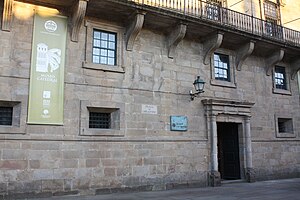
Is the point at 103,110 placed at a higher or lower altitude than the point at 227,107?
lower

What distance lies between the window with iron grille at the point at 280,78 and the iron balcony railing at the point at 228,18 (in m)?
1.43

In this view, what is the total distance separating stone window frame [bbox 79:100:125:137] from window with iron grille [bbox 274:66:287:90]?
8.71 meters

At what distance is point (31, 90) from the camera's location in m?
9.46

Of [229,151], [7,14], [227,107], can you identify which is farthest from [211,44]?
[7,14]

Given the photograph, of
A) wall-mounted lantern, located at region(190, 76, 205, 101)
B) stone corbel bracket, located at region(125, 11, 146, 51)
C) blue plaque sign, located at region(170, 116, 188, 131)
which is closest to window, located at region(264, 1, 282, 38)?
wall-mounted lantern, located at region(190, 76, 205, 101)

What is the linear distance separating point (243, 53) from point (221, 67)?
1.19 meters

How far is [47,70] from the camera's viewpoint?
982 cm

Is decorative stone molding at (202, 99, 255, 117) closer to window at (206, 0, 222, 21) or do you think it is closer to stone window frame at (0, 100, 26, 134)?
window at (206, 0, 222, 21)

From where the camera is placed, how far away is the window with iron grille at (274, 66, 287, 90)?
1546cm

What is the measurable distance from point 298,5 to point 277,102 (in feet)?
21.1

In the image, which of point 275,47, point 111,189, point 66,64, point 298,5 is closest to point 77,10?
point 66,64

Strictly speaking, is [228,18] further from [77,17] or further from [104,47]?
[77,17]

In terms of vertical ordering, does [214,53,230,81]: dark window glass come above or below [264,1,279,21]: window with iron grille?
below

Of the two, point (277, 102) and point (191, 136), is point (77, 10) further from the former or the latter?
point (277, 102)
